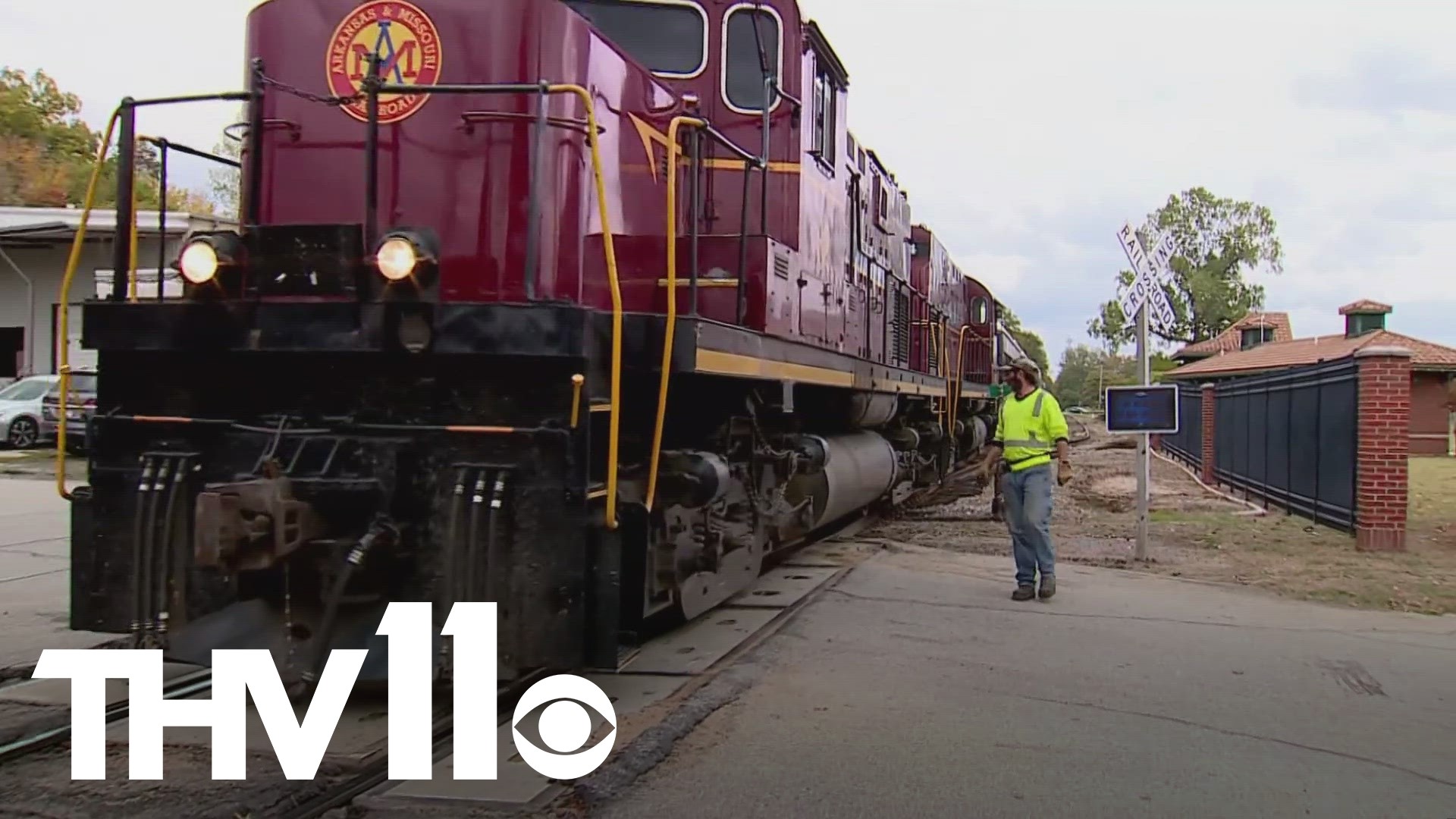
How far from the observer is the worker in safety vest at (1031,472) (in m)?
7.58

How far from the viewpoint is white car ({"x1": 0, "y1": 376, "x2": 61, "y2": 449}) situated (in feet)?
69.6

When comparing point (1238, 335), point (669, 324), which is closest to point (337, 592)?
point (669, 324)

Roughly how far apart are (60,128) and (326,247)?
46316mm

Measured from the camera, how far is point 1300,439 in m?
12.6

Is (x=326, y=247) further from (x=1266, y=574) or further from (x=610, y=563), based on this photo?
(x=1266, y=574)

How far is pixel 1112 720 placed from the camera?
16.2 ft

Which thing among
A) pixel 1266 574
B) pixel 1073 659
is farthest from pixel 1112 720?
pixel 1266 574

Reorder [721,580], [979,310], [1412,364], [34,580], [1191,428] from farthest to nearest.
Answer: [1412,364], [1191,428], [979,310], [34,580], [721,580]

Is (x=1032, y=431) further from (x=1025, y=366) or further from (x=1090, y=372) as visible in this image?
(x=1090, y=372)

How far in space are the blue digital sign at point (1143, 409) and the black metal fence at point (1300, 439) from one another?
2495 millimetres

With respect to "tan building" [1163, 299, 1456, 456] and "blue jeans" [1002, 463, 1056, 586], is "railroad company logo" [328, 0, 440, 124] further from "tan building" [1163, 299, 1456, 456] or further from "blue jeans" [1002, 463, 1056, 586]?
"tan building" [1163, 299, 1456, 456]

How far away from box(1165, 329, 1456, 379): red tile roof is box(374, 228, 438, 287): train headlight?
1173 inches

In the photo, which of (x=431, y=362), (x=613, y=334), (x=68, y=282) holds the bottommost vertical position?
(x=431, y=362)

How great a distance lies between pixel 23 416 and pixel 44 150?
23.9 meters
